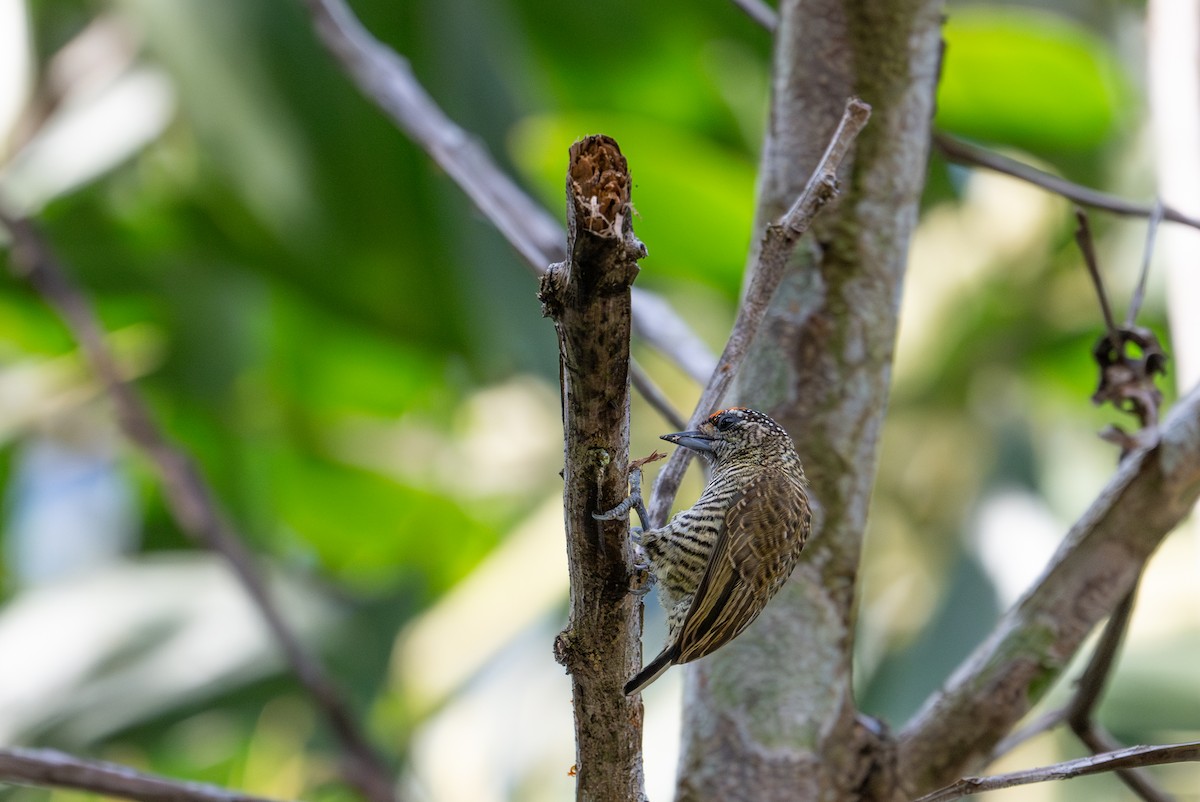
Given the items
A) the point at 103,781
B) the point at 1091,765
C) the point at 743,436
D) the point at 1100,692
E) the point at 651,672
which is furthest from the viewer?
the point at 743,436

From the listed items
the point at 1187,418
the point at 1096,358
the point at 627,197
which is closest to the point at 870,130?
the point at 1096,358

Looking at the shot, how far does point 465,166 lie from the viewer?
7.29 ft

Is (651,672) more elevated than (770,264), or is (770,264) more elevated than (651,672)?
(770,264)

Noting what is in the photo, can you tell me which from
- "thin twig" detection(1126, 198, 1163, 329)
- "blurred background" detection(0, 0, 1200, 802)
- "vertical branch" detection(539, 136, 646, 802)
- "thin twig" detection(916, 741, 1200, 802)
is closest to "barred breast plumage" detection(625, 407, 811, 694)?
"vertical branch" detection(539, 136, 646, 802)

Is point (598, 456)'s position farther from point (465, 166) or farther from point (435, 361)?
point (435, 361)

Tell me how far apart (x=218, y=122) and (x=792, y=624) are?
12.1 ft

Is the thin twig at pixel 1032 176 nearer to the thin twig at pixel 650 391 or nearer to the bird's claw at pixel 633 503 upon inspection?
the thin twig at pixel 650 391

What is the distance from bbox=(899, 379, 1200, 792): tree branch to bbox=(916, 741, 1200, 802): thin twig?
0.52 m

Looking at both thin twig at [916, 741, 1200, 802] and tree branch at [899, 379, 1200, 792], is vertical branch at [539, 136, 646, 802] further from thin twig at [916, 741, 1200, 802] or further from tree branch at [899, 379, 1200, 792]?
tree branch at [899, 379, 1200, 792]

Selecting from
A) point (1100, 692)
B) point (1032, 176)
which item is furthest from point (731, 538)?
point (1032, 176)

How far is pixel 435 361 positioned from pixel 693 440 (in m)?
4.31

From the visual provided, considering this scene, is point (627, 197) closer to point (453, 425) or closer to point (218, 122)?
point (218, 122)

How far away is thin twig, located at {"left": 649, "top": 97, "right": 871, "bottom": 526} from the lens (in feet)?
4.64

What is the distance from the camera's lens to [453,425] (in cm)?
632
